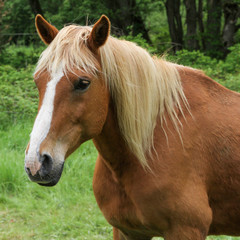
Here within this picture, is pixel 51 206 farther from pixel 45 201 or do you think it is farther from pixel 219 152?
pixel 219 152

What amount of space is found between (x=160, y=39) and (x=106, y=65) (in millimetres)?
14021

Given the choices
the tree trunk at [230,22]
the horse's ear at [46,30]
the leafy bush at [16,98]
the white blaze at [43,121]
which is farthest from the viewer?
the tree trunk at [230,22]

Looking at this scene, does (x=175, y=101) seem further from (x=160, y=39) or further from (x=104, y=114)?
(x=160, y=39)

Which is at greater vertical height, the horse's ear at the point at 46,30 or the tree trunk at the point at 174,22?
the horse's ear at the point at 46,30

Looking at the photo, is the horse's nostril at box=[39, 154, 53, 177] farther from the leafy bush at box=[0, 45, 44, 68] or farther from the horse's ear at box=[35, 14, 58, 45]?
the leafy bush at box=[0, 45, 44, 68]

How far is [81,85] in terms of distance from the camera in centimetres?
190

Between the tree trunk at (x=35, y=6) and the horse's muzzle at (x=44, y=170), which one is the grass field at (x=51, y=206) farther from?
the tree trunk at (x=35, y=6)

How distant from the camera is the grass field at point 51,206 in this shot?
3.76 metres

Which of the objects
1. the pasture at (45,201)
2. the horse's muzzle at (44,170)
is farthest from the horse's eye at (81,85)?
the pasture at (45,201)

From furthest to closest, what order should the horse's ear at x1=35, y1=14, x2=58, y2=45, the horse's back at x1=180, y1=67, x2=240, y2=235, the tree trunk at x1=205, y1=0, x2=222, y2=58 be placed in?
the tree trunk at x1=205, y1=0, x2=222, y2=58 → the horse's back at x1=180, y1=67, x2=240, y2=235 → the horse's ear at x1=35, y1=14, x2=58, y2=45

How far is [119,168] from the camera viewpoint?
7.20 ft

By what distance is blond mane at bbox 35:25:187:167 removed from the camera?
1.99 meters

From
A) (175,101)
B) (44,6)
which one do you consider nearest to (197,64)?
(175,101)

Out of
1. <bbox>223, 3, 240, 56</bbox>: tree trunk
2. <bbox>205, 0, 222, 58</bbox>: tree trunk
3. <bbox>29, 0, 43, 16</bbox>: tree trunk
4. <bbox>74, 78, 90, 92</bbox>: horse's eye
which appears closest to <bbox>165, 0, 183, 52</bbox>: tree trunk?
<bbox>205, 0, 222, 58</bbox>: tree trunk
